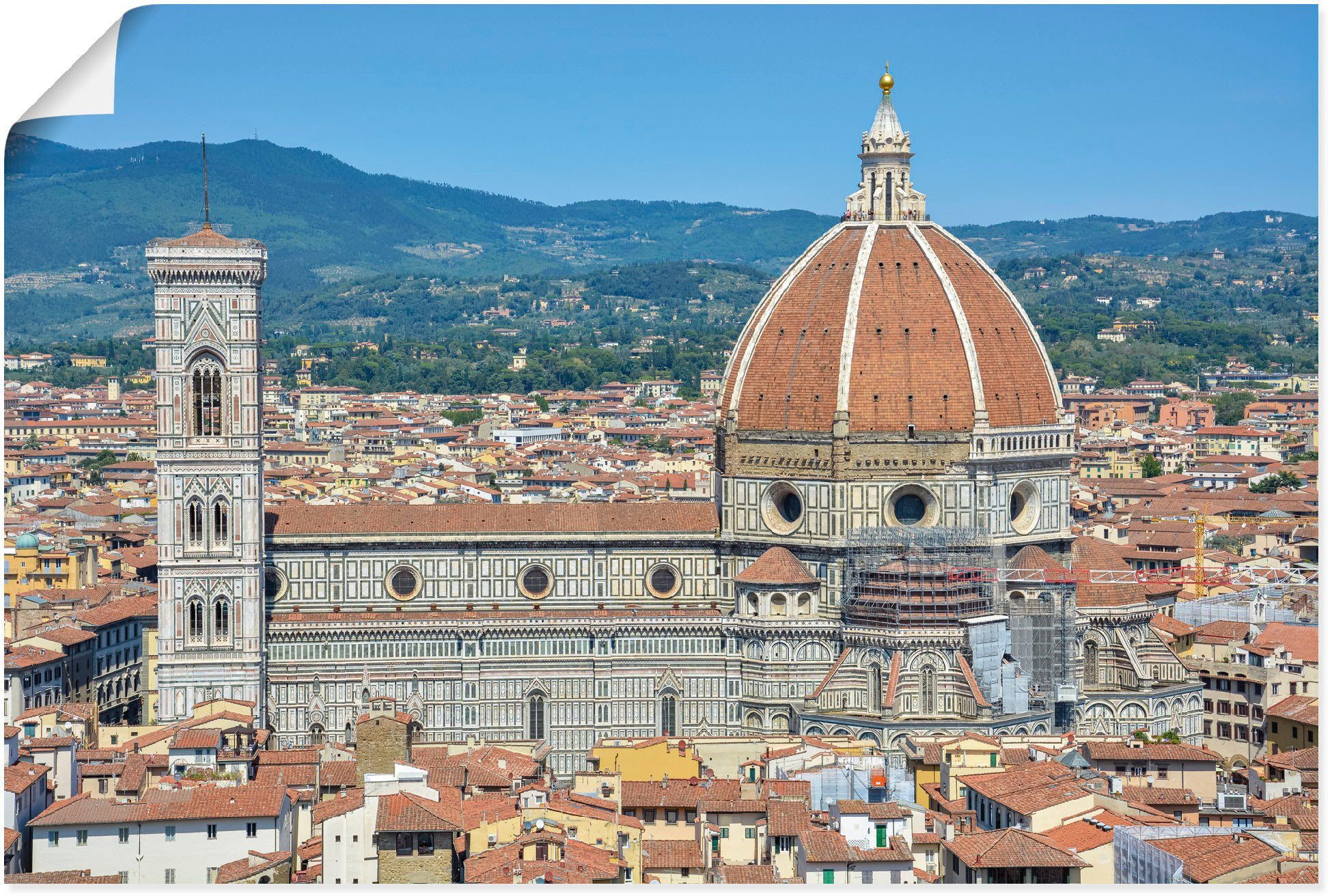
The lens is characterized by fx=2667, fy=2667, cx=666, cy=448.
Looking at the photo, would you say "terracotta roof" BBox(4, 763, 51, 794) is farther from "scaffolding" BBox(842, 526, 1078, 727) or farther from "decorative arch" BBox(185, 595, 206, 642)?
"scaffolding" BBox(842, 526, 1078, 727)

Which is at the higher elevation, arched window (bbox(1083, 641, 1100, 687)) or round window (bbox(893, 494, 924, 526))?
round window (bbox(893, 494, 924, 526))

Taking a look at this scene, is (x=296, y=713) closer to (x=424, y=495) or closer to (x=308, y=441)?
(x=424, y=495)

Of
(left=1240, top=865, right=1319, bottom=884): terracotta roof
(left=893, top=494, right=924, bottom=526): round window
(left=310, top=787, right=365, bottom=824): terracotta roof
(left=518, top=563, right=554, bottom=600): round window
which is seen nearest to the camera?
(left=1240, top=865, right=1319, bottom=884): terracotta roof

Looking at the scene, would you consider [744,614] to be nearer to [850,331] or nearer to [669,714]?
[669,714]

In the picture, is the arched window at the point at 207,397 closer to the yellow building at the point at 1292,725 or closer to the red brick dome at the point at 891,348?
the red brick dome at the point at 891,348

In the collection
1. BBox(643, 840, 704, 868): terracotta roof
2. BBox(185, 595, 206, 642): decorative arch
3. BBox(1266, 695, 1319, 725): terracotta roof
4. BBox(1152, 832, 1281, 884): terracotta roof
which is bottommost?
BBox(643, 840, 704, 868): terracotta roof

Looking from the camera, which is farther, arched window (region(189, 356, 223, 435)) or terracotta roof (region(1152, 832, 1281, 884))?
arched window (region(189, 356, 223, 435))

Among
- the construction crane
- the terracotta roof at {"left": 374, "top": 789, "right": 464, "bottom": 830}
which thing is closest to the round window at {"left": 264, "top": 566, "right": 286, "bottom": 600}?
the terracotta roof at {"left": 374, "top": 789, "right": 464, "bottom": 830}
